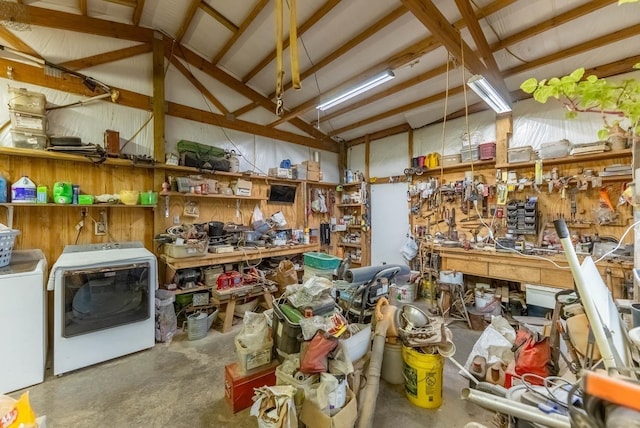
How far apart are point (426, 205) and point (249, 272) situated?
133 inches

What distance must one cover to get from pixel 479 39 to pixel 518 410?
344cm

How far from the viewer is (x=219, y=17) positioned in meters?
3.49

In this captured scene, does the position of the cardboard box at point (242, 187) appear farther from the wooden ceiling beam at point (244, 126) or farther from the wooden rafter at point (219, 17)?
the wooden rafter at point (219, 17)

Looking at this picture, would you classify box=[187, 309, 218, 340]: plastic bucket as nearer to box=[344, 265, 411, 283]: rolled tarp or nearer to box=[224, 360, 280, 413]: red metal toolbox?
box=[224, 360, 280, 413]: red metal toolbox

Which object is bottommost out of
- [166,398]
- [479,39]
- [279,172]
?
[166,398]

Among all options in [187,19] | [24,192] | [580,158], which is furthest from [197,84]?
[580,158]

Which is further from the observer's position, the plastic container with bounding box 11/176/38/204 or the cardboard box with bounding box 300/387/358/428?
the plastic container with bounding box 11/176/38/204

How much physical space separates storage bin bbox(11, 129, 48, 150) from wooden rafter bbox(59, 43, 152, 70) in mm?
1002

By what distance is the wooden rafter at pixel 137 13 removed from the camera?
131 inches

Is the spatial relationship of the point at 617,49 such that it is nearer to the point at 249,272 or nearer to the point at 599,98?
the point at 599,98

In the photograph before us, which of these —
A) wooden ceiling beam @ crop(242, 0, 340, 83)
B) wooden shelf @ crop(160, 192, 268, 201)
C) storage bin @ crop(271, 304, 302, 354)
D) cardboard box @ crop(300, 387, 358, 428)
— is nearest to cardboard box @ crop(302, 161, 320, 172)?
wooden shelf @ crop(160, 192, 268, 201)

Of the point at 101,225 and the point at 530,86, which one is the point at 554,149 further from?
the point at 101,225

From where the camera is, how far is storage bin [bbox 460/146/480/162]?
171 inches

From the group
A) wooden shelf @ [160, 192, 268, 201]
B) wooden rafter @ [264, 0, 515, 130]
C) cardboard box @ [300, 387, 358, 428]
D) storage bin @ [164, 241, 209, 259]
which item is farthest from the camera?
wooden shelf @ [160, 192, 268, 201]
